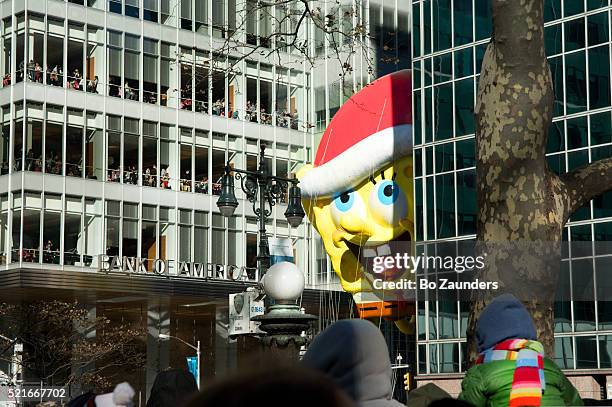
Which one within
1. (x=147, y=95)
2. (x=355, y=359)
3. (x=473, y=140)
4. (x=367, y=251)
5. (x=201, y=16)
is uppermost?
(x=201, y=16)

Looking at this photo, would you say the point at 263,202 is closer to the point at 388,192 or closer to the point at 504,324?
the point at 388,192

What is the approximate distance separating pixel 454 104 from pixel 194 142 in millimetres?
18830

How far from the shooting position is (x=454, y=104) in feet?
161

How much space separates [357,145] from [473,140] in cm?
801

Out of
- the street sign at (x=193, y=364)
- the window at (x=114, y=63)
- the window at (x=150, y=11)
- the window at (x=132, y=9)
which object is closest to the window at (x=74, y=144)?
the window at (x=114, y=63)

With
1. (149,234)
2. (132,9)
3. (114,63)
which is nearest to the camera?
(114,63)

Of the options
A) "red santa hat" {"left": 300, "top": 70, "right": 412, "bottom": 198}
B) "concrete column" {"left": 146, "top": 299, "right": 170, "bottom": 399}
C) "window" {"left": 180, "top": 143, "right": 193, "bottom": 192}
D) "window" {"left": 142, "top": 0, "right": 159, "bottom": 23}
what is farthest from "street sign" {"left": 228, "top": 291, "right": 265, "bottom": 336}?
"window" {"left": 142, "top": 0, "right": 159, "bottom": 23}

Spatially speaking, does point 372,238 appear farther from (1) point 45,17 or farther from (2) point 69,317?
(1) point 45,17

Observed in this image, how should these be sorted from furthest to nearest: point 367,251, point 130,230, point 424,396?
point 130,230 < point 367,251 < point 424,396

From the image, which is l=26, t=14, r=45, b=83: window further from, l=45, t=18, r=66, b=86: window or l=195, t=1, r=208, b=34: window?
l=195, t=1, r=208, b=34: window

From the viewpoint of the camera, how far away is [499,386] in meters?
6.42

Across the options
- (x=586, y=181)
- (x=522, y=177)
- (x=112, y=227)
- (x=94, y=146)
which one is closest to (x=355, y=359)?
(x=522, y=177)

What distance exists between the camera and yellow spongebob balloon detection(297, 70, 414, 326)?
134 feet

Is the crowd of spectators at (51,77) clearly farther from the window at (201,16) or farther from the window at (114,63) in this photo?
the window at (201,16)
